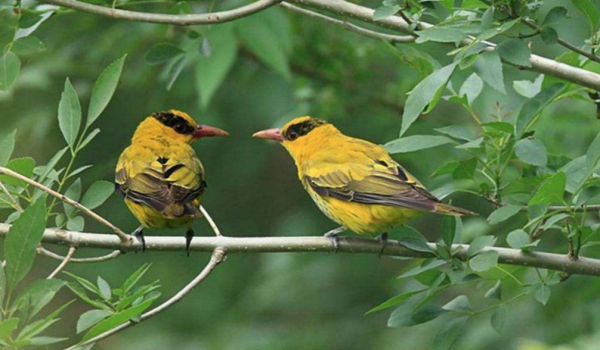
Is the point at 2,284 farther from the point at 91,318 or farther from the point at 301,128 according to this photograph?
the point at 301,128

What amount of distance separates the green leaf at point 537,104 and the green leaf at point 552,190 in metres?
0.45

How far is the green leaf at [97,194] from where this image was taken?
367 centimetres

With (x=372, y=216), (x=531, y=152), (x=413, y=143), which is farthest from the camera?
(x=372, y=216)

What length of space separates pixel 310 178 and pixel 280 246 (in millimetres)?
1311

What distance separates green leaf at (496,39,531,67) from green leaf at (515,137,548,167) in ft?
2.42

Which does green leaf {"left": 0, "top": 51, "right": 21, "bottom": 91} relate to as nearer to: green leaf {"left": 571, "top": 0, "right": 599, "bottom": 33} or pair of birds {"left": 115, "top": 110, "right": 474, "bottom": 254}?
pair of birds {"left": 115, "top": 110, "right": 474, "bottom": 254}

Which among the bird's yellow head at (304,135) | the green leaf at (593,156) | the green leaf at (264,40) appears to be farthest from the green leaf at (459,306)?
the green leaf at (264,40)

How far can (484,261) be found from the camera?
352cm

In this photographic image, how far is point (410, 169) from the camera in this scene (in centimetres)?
716

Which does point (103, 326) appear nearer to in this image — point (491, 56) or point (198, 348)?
point (491, 56)

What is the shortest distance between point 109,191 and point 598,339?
161cm

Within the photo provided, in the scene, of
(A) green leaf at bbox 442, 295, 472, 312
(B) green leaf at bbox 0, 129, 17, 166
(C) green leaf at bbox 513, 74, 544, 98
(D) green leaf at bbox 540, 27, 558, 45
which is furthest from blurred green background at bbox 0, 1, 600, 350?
(B) green leaf at bbox 0, 129, 17, 166

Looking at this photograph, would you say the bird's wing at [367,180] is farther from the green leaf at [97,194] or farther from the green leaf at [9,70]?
the green leaf at [9,70]

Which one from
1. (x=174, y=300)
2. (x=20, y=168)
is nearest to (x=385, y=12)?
(x=174, y=300)
